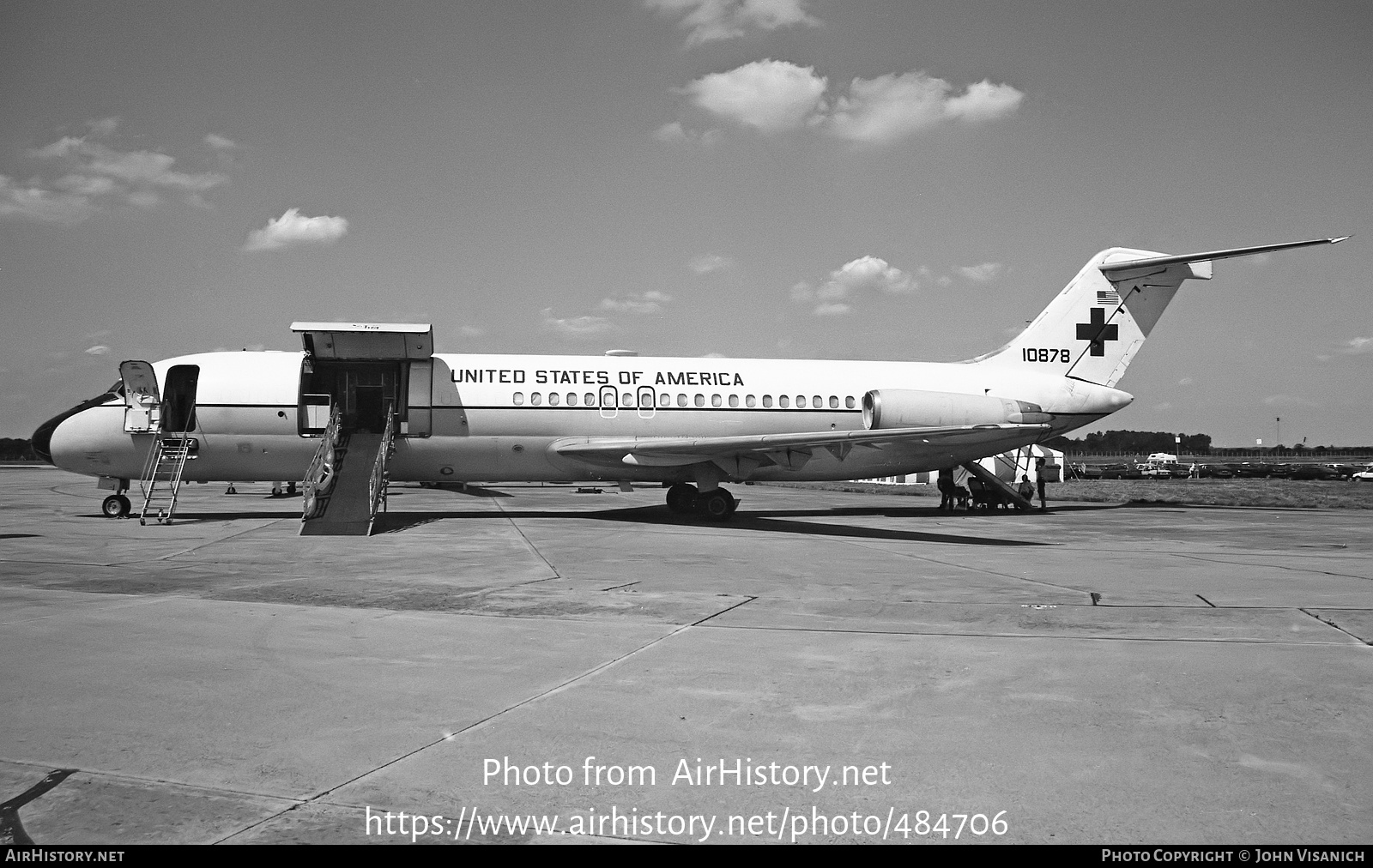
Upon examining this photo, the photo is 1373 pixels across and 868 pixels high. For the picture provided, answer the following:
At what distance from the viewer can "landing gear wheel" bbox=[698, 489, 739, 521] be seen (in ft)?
71.5

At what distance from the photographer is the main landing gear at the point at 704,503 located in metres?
21.8

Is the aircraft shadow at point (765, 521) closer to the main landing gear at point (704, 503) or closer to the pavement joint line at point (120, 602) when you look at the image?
the main landing gear at point (704, 503)

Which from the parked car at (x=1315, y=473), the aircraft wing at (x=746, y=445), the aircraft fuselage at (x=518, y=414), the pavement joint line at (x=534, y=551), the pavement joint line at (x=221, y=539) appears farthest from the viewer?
the parked car at (x=1315, y=473)

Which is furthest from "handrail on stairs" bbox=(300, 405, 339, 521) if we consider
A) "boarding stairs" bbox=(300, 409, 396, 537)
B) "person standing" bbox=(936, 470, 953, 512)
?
"person standing" bbox=(936, 470, 953, 512)

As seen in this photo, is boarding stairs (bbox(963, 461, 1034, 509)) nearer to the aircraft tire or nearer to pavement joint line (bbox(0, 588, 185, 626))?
the aircraft tire

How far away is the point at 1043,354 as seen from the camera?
25453 millimetres

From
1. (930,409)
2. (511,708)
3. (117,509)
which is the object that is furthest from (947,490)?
(511,708)

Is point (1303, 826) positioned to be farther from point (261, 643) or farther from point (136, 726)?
point (261, 643)

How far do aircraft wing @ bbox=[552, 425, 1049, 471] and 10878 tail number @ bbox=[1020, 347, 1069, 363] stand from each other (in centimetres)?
308

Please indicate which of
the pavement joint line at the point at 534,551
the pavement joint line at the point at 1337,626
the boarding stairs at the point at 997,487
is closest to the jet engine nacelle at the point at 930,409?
the boarding stairs at the point at 997,487

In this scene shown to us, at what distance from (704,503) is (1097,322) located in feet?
40.9

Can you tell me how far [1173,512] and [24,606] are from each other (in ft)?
88.7

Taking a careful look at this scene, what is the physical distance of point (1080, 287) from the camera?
2552cm

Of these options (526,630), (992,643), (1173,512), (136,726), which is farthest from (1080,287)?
(136,726)
